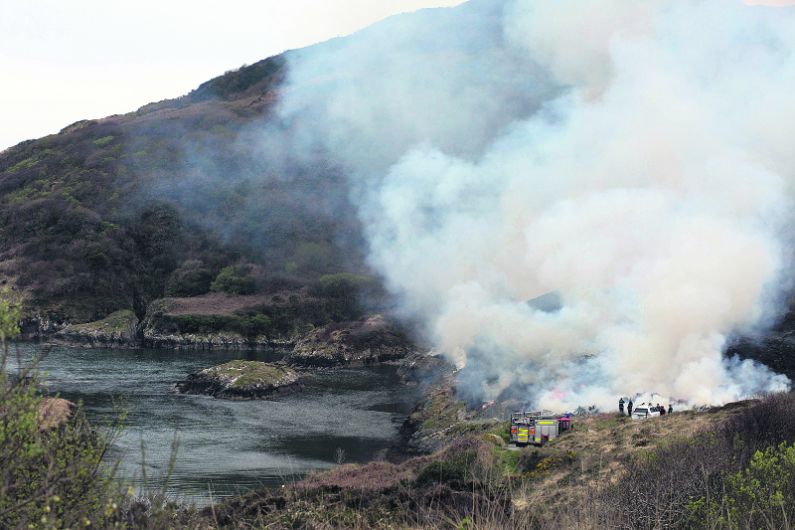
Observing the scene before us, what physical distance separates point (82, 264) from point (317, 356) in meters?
62.5

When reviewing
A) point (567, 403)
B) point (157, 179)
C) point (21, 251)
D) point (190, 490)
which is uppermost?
point (157, 179)

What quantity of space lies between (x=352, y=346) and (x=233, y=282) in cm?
4441

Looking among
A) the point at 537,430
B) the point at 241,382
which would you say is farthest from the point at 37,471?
the point at 241,382

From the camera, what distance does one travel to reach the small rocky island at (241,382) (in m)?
85.8

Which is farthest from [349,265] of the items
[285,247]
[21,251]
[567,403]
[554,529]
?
[554,529]

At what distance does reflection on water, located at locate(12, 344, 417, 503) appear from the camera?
172ft

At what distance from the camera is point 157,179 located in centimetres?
18500

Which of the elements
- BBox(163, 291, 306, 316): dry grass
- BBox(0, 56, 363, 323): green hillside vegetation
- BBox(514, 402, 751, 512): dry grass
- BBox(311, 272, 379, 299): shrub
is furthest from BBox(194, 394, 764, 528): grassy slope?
BBox(0, 56, 363, 323): green hillside vegetation

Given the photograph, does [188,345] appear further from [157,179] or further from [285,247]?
[157,179]

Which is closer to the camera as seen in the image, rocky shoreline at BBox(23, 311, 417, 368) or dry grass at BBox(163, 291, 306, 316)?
rocky shoreline at BBox(23, 311, 417, 368)

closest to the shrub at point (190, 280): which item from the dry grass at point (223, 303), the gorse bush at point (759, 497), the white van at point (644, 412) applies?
the dry grass at point (223, 303)

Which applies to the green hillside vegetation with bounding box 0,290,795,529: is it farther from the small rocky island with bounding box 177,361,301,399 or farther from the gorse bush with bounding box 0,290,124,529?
the small rocky island with bounding box 177,361,301,399

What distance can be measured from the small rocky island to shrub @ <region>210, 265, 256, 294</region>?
198 feet

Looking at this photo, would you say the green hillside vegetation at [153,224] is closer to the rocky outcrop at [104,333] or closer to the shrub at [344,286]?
the shrub at [344,286]
